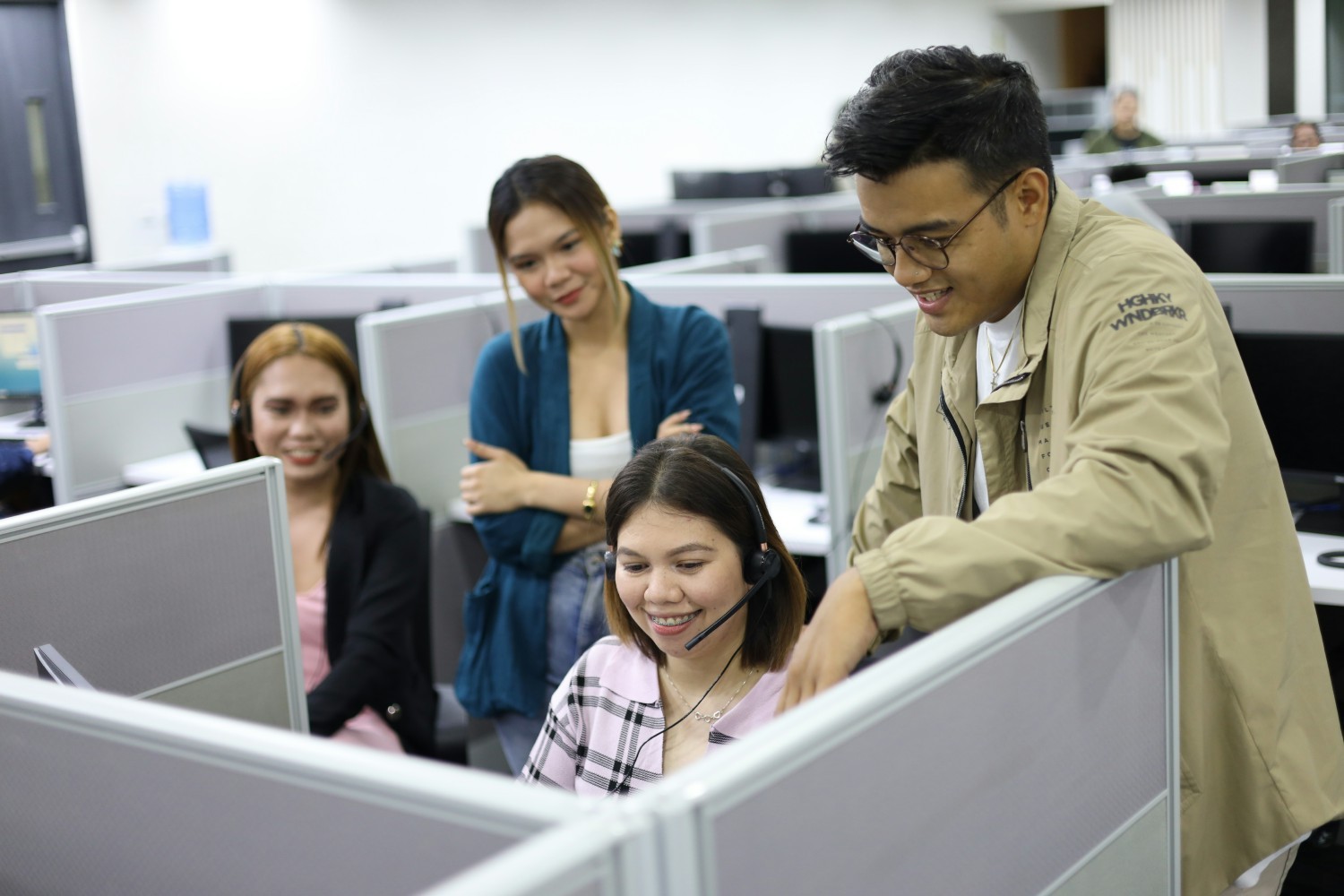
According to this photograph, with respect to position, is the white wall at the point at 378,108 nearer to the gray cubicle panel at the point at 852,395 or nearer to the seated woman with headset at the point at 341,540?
the seated woman with headset at the point at 341,540

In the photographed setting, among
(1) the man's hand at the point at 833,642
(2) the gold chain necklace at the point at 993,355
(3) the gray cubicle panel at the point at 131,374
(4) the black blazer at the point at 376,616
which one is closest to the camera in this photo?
(1) the man's hand at the point at 833,642

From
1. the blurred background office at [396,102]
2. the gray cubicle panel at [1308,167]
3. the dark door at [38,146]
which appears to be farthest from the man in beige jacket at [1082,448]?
the blurred background office at [396,102]

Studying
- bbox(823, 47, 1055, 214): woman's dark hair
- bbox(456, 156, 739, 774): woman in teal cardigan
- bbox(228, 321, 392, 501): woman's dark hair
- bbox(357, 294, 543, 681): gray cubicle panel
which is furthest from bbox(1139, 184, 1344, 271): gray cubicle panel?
bbox(823, 47, 1055, 214): woman's dark hair

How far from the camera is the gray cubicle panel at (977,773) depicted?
0.76m

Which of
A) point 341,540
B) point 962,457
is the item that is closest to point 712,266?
point 341,540

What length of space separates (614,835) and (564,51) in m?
9.17

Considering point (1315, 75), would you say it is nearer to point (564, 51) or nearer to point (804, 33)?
point (804, 33)

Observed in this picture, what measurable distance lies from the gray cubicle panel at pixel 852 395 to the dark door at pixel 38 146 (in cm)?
519

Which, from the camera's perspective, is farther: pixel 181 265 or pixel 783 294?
pixel 181 265

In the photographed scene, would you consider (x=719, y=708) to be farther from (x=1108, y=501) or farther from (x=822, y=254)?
(x=822, y=254)

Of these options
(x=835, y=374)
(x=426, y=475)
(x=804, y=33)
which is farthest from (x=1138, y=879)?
(x=804, y=33)

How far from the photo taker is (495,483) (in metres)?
2.09

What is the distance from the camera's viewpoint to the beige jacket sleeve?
3.23ft

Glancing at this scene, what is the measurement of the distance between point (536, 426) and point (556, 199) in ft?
1.18
